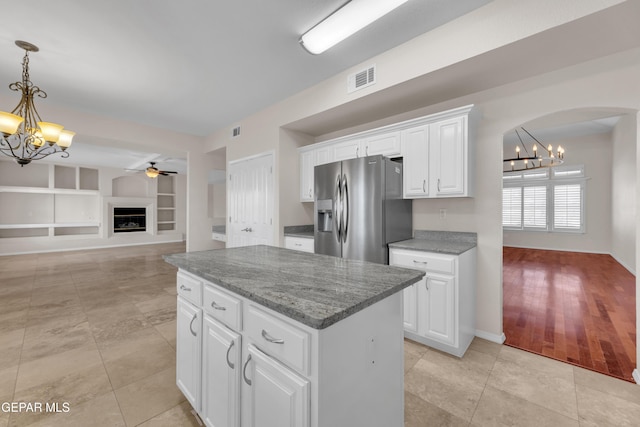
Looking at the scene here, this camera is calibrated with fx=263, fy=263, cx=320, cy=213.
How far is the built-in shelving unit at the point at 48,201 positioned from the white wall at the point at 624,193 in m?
13.8

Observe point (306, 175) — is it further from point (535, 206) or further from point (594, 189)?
point (594, 189)

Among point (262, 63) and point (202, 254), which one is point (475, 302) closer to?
point (202, 254)

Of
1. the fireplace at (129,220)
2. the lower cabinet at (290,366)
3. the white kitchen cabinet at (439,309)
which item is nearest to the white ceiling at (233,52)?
the white kitchen cabinet at (439,309)

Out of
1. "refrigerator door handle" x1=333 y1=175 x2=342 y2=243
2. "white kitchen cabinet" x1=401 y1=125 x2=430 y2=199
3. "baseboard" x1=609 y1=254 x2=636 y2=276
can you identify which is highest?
"white kitchen cabinet" x1=401 y1=125 x2=430 y2=199

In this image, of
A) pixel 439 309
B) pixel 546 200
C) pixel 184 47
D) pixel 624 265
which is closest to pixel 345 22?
pixel 184 47

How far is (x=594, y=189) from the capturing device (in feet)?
22.9

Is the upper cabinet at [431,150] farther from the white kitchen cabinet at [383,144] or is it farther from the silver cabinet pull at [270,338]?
the silver cabinet pull at [270,338]

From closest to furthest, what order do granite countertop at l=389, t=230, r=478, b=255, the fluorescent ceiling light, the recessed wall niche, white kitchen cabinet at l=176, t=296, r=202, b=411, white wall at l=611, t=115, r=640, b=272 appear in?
white kitchen cabinet at l=176, t=296, r=202, b=411
the fluorescent ceiling light
granite countertop at l=389, t=230, r=478, b=255
white wall at l=611, t=115, r=640, b=272
the recessed wall niche

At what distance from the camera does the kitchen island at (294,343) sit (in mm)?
896

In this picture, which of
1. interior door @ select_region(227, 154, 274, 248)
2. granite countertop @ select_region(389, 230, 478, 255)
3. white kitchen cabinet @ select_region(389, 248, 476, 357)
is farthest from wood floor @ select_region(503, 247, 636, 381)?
interior door @ select_region(227, 154, 274, 248)

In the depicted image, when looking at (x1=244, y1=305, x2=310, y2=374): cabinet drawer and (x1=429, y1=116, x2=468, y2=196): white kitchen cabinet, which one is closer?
(x1=244, y1=305, x2=310, y2=374): cabinet drawer

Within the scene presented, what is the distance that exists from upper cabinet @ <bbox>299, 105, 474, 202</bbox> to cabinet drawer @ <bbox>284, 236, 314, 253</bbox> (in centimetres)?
130

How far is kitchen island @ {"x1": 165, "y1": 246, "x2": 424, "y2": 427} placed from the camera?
90 cm

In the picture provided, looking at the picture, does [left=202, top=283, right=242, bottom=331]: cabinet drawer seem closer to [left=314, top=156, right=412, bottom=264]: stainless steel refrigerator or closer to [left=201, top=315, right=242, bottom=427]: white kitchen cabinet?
[left=201, top=315, right=242, bottom=427]: white kitchen cabinet
